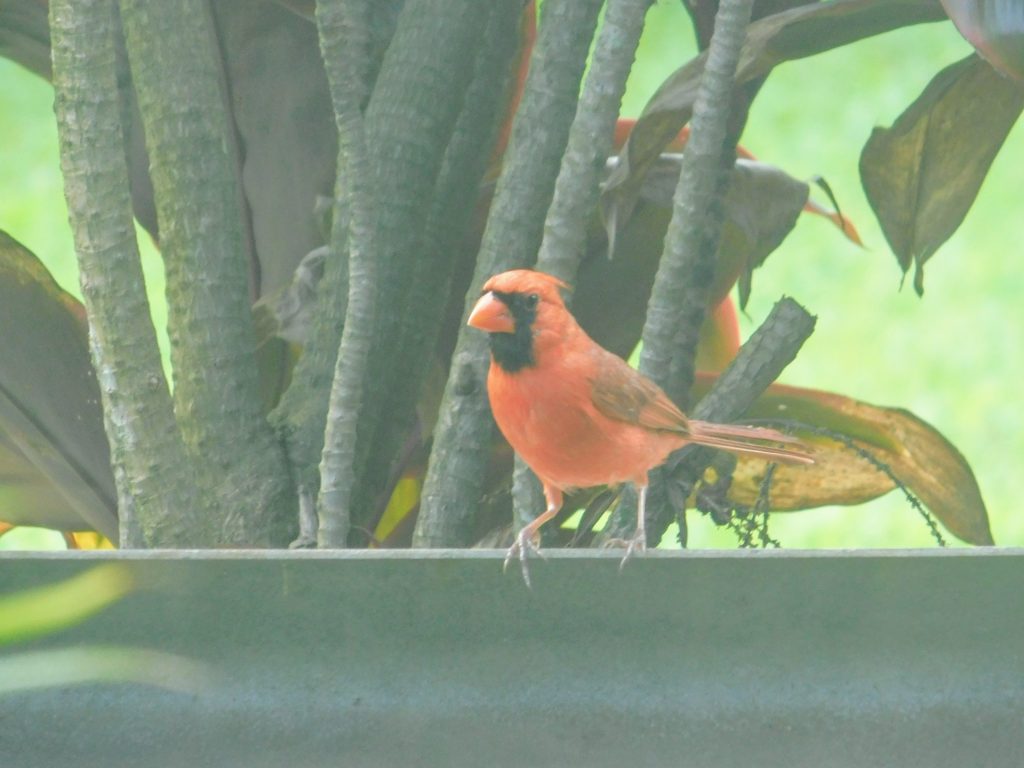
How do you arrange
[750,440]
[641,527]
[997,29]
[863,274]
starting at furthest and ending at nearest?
1. [863,274]
2. [750,440]
3. [641,527]
4. [997,29]

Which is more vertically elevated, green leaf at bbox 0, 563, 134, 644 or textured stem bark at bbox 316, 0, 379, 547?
textured stem bark at bbox 316, 0, 379, 547

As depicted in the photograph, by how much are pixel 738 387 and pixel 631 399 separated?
126 millimetres

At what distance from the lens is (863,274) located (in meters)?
5.05

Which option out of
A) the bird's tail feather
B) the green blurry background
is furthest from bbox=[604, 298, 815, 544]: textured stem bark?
the green blurry background

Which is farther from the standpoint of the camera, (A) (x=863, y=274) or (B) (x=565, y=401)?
(A) (x=863, y=274)

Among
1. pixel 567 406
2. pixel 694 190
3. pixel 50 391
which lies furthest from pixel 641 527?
pixel 50 391

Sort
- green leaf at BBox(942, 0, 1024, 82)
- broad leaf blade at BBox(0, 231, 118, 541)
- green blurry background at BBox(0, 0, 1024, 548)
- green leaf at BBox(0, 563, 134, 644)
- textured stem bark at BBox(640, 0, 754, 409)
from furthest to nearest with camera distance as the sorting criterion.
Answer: green blurry background at BBox(0, 0, 1024, 548) < broad leaf blade at BBox(0, 231, 118, 541) < textured stem bark at BBox(640, 0, 754, 409) < green leaf at BBox(942, 0, 1024, 82) < green leaf at BBox(0, 563, 134, 644)

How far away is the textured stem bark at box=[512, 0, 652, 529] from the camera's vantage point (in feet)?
5.39

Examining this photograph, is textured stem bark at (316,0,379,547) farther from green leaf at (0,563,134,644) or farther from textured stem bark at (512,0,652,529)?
green leaf at (0,563,134,644)

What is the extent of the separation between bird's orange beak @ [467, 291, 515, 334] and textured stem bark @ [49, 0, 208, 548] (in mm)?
350

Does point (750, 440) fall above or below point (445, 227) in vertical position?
below

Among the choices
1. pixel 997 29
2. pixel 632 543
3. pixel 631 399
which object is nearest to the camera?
pixel 997 29

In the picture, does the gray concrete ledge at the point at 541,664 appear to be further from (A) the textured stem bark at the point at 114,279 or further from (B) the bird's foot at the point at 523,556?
(A) the textured stem bark at the point at 114,279

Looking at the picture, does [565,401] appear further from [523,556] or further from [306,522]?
[523,556]
